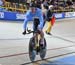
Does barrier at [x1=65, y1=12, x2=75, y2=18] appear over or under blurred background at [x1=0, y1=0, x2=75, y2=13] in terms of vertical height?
under

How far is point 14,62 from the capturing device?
944 cm

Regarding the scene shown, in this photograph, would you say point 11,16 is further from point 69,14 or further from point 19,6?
point 69,14

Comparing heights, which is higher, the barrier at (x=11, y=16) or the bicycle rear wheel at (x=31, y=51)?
the bicycle rear wheel at (x=31, y=51)

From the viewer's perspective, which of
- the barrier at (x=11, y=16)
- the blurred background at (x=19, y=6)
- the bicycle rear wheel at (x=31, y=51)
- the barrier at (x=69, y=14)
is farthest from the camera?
the barrier at (x=69, y=14)

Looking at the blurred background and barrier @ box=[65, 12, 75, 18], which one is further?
barrier @ box=[65, 12, 75, 18]

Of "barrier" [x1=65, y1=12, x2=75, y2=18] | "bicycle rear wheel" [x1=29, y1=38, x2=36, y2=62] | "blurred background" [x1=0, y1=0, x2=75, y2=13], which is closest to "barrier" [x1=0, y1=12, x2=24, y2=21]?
"blurred background" [x1=0, y1=0, x2=75, y2=13]

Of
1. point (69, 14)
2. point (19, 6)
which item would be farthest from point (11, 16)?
point (69, 14)

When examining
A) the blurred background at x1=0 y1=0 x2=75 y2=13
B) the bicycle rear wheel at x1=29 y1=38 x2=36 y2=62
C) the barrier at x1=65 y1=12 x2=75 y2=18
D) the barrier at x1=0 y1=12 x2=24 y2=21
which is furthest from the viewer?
the barrier at x1=65 y1=12 x2=75 y2=18

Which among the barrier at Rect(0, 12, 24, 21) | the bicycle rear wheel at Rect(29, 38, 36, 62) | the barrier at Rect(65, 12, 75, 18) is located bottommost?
the barrier at Rect(65, 12, 75, 18)

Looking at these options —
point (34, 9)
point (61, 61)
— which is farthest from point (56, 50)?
point (34, 9)

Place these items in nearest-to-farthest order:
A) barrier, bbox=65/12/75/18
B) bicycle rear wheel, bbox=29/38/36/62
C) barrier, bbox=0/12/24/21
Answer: bicycle rear wheel, bbox=29/38/36/62 < barrier, bbox=0/12/24/21 < barrier, bbox=65/12/75/18

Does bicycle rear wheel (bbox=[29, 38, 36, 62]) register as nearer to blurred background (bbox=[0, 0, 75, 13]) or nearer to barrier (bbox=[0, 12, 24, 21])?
barrier (bbox=[0, 12, 24, 21])

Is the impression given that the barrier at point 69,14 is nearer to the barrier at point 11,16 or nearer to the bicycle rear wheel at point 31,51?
the barrier at point 11,16

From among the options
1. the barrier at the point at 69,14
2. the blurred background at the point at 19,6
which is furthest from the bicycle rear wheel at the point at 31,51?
the barrier at the point at 69,14
